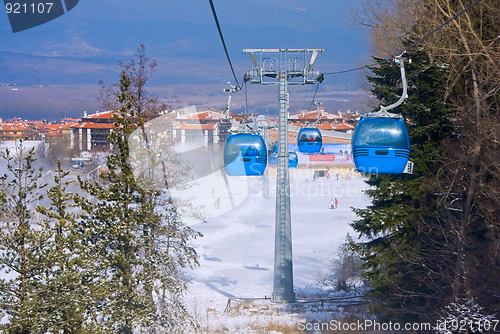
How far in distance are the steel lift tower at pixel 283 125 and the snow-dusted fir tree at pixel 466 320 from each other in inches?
298

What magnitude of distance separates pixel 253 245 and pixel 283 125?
17.5 meters

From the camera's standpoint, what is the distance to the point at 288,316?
68.1 feet

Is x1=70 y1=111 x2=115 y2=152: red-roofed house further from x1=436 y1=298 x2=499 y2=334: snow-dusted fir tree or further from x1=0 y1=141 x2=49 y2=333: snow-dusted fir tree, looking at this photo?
x1=436 y1=298 x2=499 y2=334: snow-dusted fir tree

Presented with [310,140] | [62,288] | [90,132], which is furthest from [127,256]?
[90,132]

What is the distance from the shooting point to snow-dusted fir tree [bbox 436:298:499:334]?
46.8ft

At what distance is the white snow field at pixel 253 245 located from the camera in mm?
22514

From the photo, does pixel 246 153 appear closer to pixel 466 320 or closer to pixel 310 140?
pixel 466 320

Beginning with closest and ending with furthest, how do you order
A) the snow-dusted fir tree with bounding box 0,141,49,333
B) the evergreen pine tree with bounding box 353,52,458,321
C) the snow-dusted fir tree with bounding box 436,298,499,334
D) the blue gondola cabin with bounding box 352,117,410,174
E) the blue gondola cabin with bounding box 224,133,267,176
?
the blue gondola cabin with bounding box 352,117,410,174, the snow-dusted fir tree with bounding box 0,141,49,333, the snow-dusted fir tree with bounding box 436,298,499,334, the evergreen pine tree with bounding box 353,52,458,321, the blue gondola cabin with bounding box 224,133,267,176

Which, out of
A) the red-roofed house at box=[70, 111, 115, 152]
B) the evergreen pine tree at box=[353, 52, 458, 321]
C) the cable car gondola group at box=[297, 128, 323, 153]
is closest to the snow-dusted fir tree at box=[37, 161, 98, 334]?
the evergreen pine tree at box=[353, 52, 458, 321]

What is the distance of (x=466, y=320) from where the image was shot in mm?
14594

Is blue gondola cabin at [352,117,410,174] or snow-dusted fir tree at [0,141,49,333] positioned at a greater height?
blue gondola cabin at [352,117,410,174]

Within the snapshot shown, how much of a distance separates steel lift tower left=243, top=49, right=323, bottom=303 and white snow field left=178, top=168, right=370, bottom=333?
1020mm

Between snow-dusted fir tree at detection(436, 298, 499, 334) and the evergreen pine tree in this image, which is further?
the evergreen pine tree

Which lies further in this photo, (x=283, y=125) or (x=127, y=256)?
(x=283, y=125)
